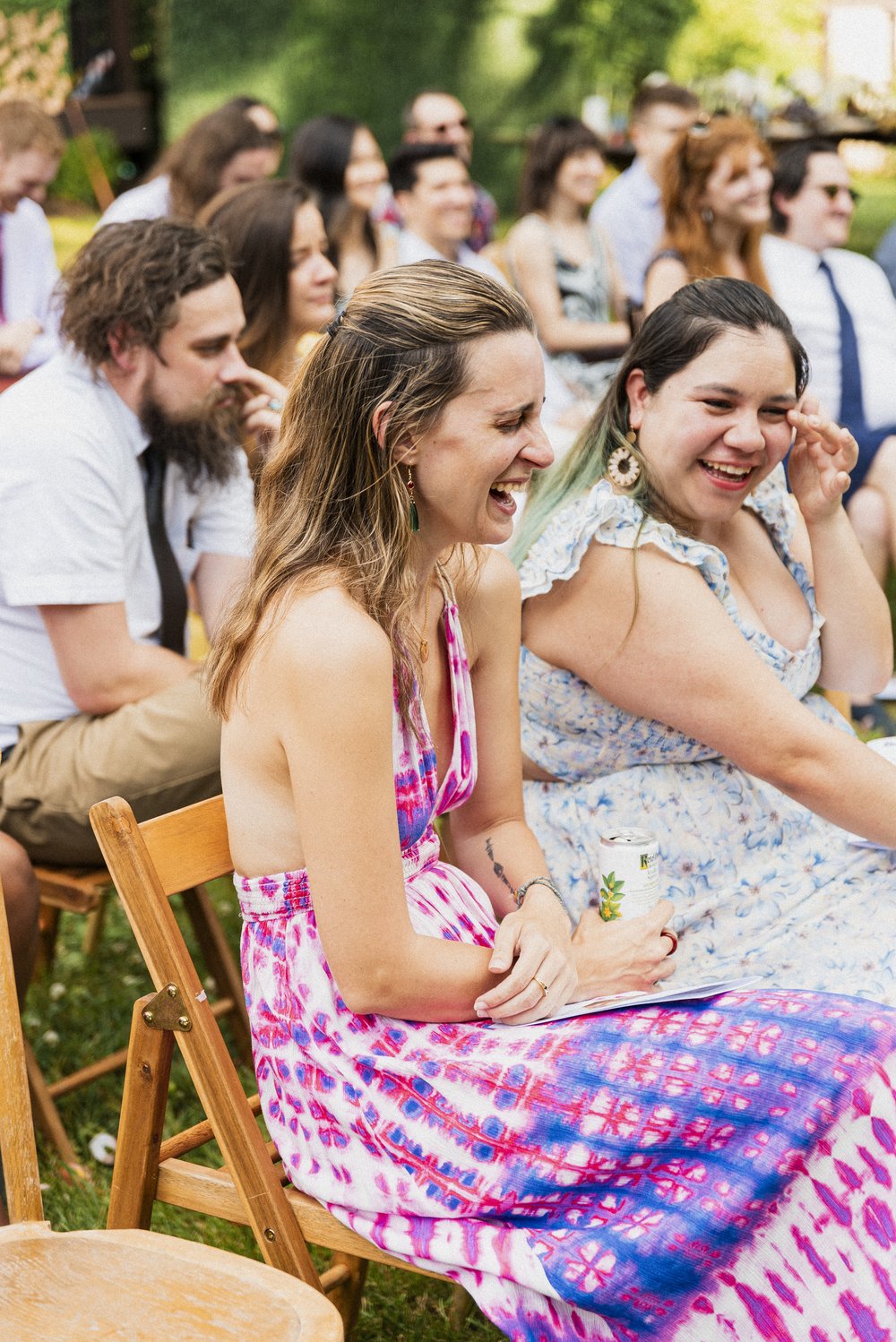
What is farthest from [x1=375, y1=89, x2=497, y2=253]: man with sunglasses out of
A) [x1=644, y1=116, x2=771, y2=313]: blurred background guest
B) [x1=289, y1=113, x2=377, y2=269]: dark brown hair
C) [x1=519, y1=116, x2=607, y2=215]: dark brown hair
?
[x1=644, y1=116, x2=771, y2=313]: blurred background guest

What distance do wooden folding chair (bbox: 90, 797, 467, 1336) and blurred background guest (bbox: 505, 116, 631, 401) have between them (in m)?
4.75


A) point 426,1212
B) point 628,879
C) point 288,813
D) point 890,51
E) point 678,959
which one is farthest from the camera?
point 890,51

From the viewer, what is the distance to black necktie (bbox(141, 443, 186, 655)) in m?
3.23

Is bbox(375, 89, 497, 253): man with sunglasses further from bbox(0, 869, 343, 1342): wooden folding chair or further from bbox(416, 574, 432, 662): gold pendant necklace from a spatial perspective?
bbox(0, 869, 343, 1342): wooden folding chair

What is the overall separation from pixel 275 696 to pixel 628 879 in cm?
58

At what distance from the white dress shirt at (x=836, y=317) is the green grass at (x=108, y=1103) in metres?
2.85

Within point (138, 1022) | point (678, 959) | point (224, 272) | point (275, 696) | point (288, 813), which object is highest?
point (224, 272)

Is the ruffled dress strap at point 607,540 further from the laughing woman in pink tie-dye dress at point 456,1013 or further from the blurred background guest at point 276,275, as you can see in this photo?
the blurred background guest at point 276,275

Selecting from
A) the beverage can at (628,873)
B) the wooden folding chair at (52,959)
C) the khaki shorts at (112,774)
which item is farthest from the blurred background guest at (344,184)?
the beverage can at (628,873)

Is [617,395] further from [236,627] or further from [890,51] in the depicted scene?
[890,51]

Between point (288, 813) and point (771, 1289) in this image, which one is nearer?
point (771, 1289)

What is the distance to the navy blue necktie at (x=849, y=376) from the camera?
5.27 meters

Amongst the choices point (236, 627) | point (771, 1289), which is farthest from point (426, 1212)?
point (236, 627)

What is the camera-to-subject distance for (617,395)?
2559mm
